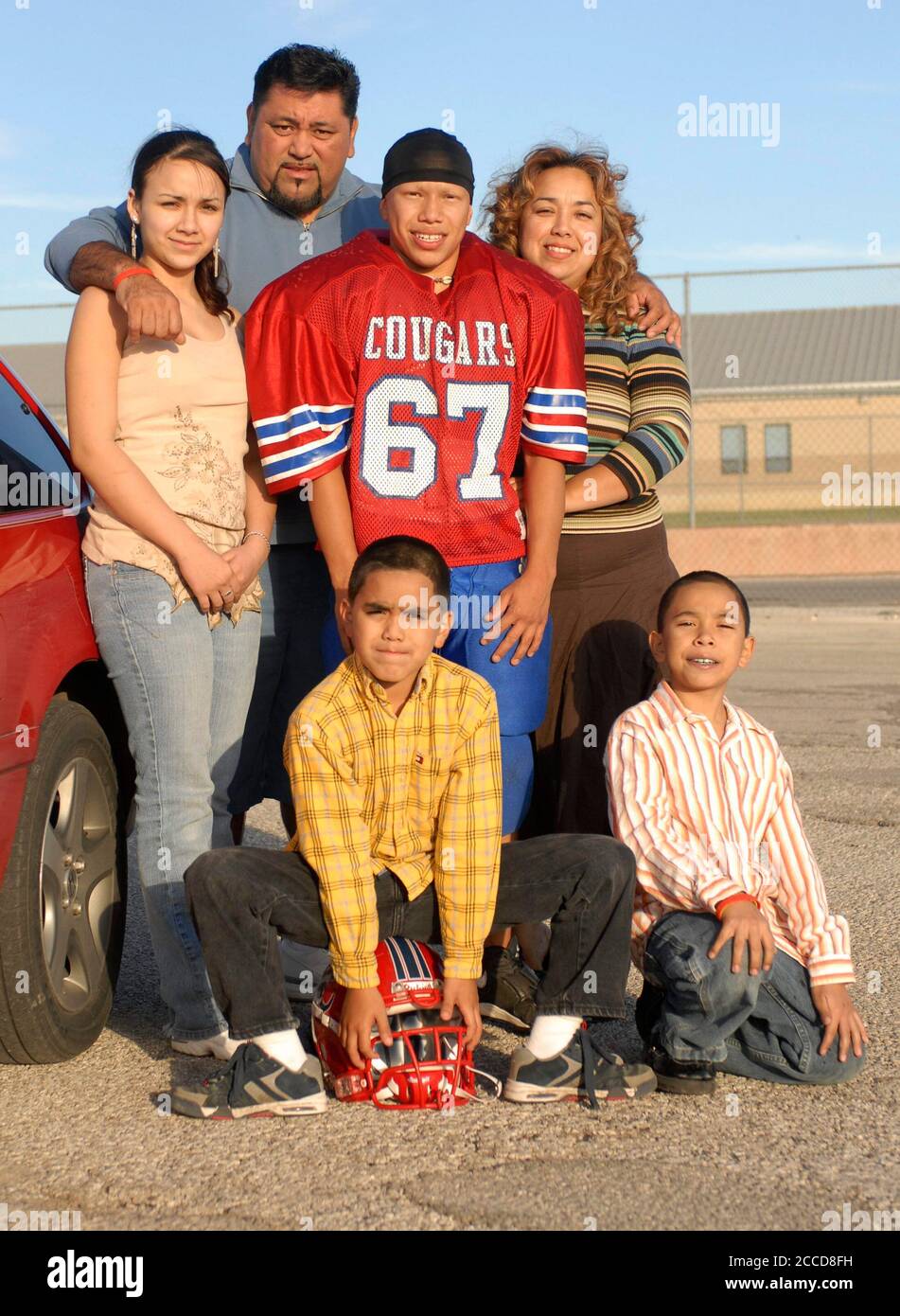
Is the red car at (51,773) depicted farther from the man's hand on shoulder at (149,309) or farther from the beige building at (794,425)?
the beige building at (794,425)

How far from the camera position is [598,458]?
4121 mm

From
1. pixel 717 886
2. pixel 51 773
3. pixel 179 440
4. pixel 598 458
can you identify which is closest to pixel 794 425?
pixel 598 458

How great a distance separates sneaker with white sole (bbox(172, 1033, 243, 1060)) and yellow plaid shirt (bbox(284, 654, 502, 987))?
1.66ft

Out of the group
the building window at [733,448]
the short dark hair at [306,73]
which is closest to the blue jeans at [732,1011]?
the short dark hair at [306,73]

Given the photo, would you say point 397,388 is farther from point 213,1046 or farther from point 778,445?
point 778,445

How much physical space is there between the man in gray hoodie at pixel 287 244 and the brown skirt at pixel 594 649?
25.9 inches

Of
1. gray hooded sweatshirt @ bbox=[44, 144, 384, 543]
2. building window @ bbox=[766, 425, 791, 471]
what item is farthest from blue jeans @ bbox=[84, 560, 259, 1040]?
building window @ bbox=[766, 425, 791, 471]

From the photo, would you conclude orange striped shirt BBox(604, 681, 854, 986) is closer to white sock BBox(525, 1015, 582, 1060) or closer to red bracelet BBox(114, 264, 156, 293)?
white sock BBox(525, 1015, 582, 1060)

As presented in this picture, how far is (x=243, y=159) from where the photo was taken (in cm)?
436

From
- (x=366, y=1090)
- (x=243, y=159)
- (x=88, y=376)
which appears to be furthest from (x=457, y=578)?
(x=243, y=159)

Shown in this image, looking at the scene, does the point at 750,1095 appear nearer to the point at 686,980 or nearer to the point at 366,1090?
the point at 686,980

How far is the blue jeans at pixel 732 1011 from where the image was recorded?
3311 mm

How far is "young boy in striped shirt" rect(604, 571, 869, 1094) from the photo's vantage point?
334 centimetres
